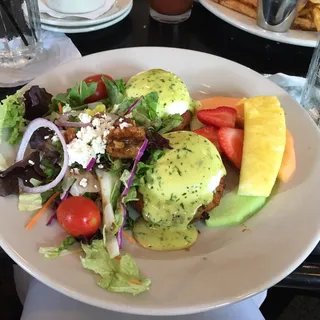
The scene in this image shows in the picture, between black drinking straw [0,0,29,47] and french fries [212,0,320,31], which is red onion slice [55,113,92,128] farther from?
french fries [212,0,320,31]

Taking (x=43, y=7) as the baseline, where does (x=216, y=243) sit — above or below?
below

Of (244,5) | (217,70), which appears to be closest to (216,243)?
(217,70)

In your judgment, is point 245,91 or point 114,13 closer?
point 245,91

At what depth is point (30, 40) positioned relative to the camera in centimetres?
172

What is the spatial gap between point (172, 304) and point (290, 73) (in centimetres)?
99

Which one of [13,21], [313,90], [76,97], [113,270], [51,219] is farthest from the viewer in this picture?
[13,21]

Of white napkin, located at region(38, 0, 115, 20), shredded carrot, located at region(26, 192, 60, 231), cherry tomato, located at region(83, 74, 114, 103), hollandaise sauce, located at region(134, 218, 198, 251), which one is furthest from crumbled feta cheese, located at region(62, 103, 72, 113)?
white napkin, located at region(38, 0, 115, 20)

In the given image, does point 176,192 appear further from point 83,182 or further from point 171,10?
point 171,10

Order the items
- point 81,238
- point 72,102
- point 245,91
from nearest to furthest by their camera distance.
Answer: point 81,238 < point 72,102 < point 245,91

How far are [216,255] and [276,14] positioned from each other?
92cm

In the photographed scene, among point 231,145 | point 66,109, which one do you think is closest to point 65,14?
point 66,109

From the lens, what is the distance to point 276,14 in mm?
1650

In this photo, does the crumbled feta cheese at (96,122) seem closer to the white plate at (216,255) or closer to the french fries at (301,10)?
the white plate at (216,255)

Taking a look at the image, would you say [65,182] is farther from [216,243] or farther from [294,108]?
[294,108]
